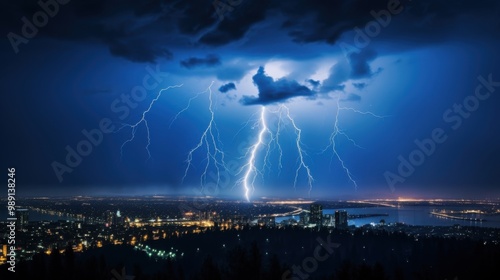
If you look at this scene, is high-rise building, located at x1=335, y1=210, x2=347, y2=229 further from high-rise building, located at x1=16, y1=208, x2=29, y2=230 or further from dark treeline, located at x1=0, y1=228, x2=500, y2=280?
high-rise building, located at x1=16, y1=208, x2=29, y2=230

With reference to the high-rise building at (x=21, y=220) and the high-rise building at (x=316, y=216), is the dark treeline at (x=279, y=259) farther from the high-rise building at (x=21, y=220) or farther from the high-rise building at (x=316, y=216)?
the high-rise building at (x=316, y=216)

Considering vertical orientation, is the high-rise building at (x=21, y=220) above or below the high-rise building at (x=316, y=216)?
above

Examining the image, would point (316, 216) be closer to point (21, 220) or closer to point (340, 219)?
point (340, 219)

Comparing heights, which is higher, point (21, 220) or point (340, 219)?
point (21, 220)

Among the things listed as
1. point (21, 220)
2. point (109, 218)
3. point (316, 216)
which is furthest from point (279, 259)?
point (109, 218)

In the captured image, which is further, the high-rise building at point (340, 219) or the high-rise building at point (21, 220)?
the high-rise building at point (340, 219)

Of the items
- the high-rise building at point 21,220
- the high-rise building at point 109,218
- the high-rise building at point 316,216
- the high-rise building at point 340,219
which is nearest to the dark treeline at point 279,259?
the high-rise building at point 21,220

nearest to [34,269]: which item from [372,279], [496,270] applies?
[372,279]

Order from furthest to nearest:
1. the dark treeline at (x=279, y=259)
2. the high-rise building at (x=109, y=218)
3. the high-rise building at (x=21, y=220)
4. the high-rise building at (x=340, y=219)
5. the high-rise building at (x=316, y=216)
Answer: the high-rise building at (x=316, y=216)
the high-rise building at (x=340, y=219)
the high-rise building at (x=109, y=218)
the high-rise building at (x=21, y=220)
the dark treeline at (x=279, y=259)
